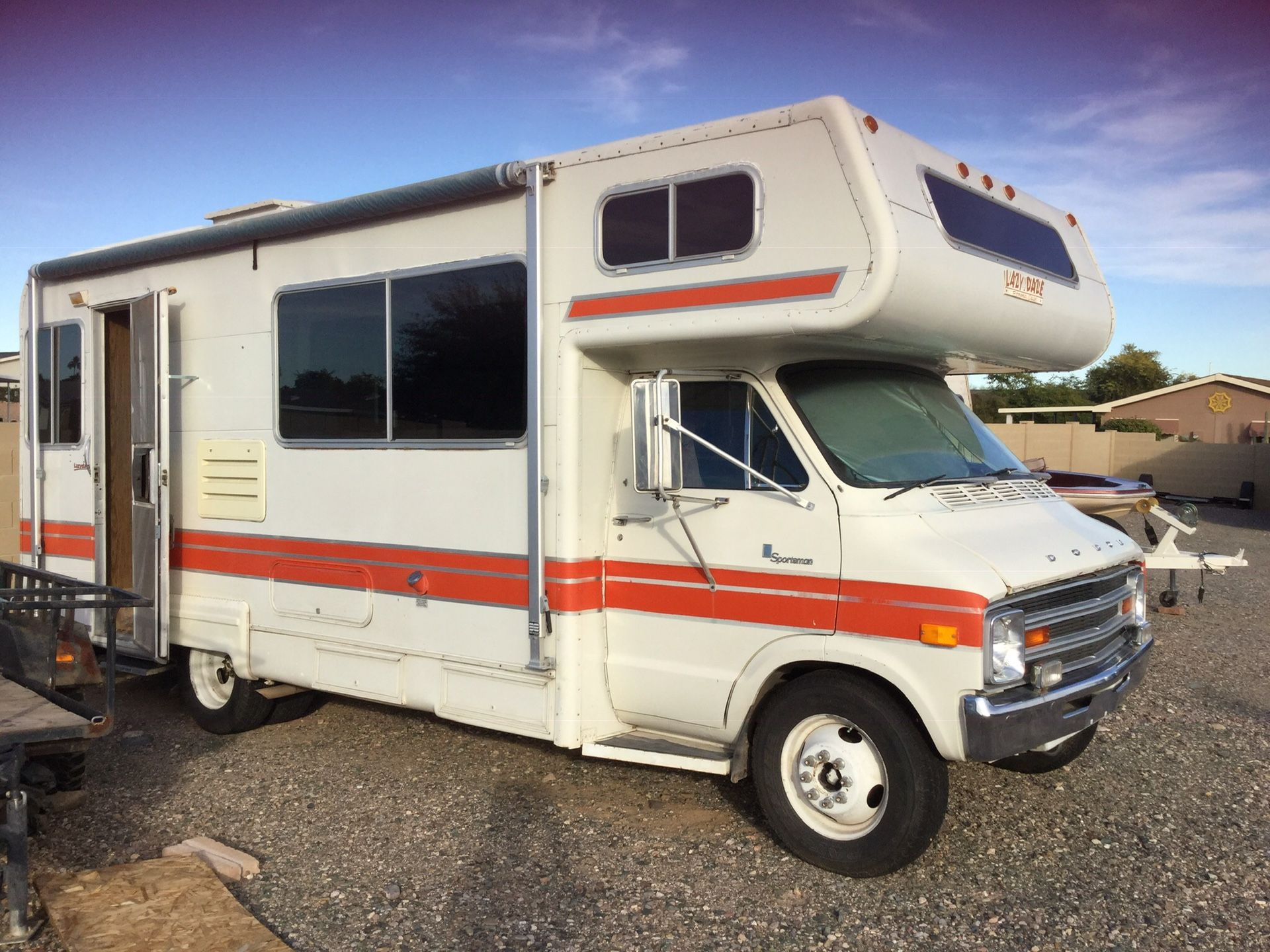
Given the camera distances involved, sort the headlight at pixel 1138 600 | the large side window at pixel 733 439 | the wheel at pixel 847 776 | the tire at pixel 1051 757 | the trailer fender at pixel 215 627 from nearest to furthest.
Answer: the wheel at pixel 847 776 → the large side window at pixel 733 439 → the headlight at pixel 1138 600 → the tire at pixel 1051 757 → the trailer fender at pixel 215 627

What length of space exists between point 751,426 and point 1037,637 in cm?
145

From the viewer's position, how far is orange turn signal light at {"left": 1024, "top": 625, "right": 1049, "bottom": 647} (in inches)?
165

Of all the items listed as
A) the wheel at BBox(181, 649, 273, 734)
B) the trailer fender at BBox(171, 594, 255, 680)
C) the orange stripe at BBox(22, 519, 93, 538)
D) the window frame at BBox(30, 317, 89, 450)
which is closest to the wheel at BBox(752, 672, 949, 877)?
the trailer fender at BBox(171, 594, 255, 680)

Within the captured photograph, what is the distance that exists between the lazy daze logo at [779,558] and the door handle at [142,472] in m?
3.76

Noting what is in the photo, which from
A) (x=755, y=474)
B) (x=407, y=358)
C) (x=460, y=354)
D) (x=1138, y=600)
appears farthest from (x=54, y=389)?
(x=1138, y=600)

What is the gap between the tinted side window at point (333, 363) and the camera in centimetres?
561

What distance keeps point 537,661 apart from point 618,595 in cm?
48

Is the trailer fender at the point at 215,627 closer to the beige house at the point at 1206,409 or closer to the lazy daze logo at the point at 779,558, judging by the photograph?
the lazy daze logo at the point at 779,558

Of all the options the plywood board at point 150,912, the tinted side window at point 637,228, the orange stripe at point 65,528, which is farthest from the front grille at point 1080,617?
the orange stripe at point 65,528

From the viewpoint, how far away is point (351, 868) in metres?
4.58

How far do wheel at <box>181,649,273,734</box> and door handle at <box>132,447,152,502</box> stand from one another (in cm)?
99

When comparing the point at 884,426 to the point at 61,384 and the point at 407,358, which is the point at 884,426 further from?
the point at 61,384

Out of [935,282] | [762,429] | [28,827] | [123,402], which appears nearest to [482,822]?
[28,827]

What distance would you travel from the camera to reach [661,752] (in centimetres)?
484
